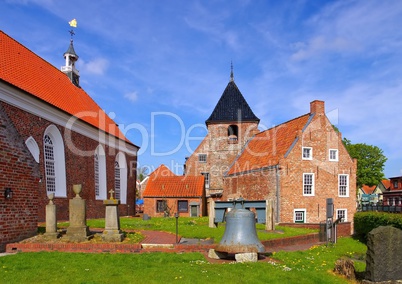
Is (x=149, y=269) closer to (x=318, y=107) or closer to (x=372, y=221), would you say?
(x=372, y=221)

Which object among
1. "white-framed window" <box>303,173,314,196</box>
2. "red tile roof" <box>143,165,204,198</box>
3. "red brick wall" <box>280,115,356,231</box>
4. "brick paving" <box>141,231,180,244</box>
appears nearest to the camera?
"brick paving" <box>141,231,180,244</box>

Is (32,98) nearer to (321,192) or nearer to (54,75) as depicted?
(54,75)

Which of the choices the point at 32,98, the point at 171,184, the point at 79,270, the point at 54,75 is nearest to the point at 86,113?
the point at 54,75

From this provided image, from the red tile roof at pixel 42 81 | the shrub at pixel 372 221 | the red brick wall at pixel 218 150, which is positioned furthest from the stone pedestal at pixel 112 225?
the red brick wall at pixel 218 150

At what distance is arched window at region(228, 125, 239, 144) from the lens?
3875 cm

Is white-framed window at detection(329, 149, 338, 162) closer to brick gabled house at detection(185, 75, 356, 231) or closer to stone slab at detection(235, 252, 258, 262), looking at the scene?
brick gabled house at detection(185, 75, 356, 231)

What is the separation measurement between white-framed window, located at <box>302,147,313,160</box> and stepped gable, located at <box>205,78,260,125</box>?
1165 centimetres

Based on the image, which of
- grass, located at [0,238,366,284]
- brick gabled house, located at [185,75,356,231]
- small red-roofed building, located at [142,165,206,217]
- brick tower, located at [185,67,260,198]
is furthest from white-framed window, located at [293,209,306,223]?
grass, located at [0,238,366,284]

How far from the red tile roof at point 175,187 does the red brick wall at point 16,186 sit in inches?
901

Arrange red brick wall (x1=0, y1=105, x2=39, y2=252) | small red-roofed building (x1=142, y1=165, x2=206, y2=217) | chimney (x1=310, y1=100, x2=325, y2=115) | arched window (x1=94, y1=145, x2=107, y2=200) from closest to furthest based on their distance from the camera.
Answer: red brick wall (x1=0, y1=105, x2=39, y2=252), chimney (x1=310, y1=100, x2=325, y2=115), arched window (x1=94, y1=145, x2=107, y2=200), small red-roofed building (x1=142, y1=165, x2=206, y2=217)

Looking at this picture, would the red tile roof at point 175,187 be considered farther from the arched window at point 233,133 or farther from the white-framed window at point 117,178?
the arched window at point 233,133

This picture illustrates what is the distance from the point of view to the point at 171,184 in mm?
36625

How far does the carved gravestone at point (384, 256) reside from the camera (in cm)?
877

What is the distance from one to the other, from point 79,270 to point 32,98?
44.7 ft
